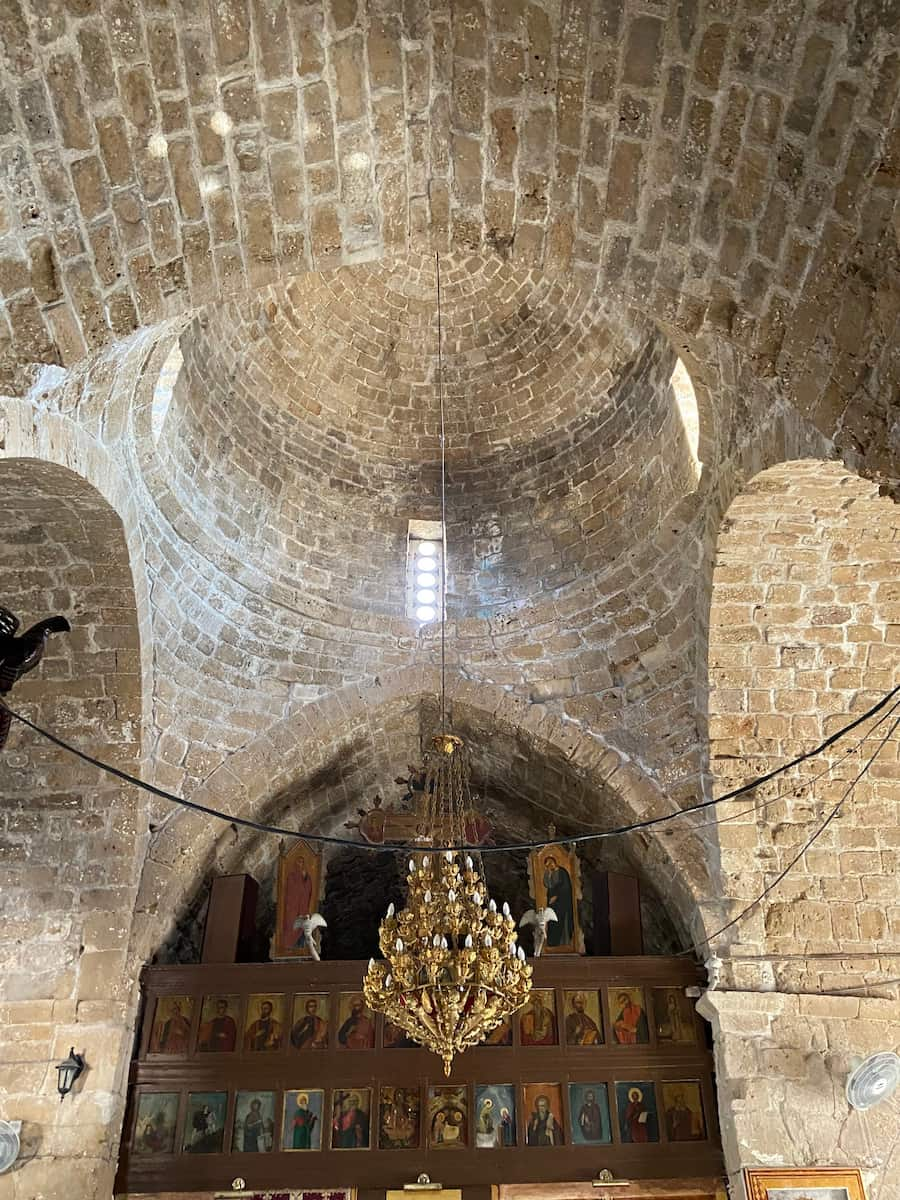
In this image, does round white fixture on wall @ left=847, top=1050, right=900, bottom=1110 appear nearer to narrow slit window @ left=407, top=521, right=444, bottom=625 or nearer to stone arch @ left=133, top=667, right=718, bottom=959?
stone arch @ left=133, top=667, right=718, bottom=959

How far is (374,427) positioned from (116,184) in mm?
6914

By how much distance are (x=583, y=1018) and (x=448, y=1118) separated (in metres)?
1.39

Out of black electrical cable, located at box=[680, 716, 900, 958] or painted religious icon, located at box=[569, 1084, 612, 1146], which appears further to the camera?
black electrical cable, located at box=[680, 716, 900, 958]

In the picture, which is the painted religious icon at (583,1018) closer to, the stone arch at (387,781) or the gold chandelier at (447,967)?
the stone arch at (387,781)

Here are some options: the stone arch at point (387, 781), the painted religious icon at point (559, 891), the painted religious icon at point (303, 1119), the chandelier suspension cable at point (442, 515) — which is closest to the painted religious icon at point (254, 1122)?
the painted religious icon at point (303, 1119)

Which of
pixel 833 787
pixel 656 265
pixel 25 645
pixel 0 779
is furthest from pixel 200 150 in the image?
pixel 833 787

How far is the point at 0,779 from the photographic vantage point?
8500 millimetres

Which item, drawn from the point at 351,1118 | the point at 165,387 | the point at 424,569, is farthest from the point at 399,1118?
the point at 165,387

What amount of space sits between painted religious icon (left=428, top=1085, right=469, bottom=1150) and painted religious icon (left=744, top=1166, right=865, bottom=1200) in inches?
86.5

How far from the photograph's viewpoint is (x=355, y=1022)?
816 cm

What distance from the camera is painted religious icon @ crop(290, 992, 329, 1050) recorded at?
8.06 metres

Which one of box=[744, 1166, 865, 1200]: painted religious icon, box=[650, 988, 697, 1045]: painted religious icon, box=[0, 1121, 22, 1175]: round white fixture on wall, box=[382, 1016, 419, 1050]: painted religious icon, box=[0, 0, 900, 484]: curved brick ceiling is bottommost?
box=[744, 1166, 865, 1200]: painted religious icon

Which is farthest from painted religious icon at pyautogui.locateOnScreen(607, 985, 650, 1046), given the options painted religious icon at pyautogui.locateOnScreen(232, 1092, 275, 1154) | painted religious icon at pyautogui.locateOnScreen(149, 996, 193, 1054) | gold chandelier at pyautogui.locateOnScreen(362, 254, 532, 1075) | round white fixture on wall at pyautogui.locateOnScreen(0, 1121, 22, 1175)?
round white fixture on wall at pyautogui.locateOnScreen(0, 1121, 22, 1175)

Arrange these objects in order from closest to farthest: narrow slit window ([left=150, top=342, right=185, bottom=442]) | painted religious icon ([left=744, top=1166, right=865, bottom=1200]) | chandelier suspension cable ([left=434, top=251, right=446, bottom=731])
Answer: painted religious icon ([left=744, top=1166, right=865, bottom=1200]) → narrow slit window ([left=150, top=342, right=185, bottom=442]) → chandelier suspension cable ([left=434, top=251, right=446, bottom=731])
